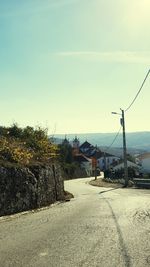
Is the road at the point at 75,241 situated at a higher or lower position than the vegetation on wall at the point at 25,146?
lower

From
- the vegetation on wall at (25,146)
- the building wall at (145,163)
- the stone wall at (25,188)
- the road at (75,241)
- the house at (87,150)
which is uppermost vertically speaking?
the house at (87,150)

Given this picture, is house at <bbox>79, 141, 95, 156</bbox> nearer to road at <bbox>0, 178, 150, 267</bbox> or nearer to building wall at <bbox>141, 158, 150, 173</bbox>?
building wall at <bbox>141, 158, 150, 173</bbox>

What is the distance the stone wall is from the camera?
19.7 m

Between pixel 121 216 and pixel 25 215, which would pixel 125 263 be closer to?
pixel 121 216

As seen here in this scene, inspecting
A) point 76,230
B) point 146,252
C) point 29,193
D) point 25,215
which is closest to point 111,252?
point 146,252

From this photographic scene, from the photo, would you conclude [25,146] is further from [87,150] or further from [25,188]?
[87,150]

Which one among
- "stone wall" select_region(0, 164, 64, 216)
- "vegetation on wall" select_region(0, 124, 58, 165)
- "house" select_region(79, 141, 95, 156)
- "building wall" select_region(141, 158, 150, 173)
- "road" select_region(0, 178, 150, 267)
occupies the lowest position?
"road" select_region(0, 178, 150, 267)

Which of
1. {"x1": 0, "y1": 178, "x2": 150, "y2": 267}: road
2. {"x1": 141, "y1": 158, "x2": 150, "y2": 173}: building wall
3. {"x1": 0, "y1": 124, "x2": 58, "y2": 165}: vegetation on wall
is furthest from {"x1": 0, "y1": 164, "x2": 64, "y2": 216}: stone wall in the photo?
{"x1": 141, "y1": 158, "x2": 150, "y2": 173}: building wall

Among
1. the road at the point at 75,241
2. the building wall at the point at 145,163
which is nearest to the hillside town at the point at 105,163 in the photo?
the building wall at the point at 145,163

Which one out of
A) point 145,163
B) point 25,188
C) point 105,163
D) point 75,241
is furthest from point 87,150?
point 75,241

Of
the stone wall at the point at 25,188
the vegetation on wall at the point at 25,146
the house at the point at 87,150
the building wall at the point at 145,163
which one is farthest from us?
the house at the point at 87,150

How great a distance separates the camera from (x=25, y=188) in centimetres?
2189

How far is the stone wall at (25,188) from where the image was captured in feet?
64.5

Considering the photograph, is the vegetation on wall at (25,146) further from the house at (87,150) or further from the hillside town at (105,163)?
the house at (87,150)
